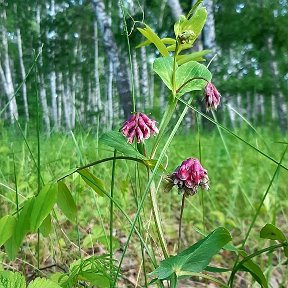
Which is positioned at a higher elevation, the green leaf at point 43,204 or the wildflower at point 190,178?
the wildflower at point 190,178

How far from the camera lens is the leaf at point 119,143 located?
28.5 inches

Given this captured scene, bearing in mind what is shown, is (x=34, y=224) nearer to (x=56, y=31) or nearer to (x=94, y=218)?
(x=94, y=218)

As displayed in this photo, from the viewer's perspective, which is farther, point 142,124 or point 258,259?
point 258,259

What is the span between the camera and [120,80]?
12312mm

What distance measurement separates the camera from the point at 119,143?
0.73m

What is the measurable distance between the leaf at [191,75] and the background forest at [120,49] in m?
6.81

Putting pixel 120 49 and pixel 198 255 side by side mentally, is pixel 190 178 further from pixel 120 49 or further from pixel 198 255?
pixel 120 49

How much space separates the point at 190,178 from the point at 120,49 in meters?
21.2

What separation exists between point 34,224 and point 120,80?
463 inches

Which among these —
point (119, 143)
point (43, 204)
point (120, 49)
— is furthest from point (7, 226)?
point (120, 49)

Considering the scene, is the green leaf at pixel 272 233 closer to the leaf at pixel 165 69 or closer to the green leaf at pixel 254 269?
the green leaf at pixel 254 269

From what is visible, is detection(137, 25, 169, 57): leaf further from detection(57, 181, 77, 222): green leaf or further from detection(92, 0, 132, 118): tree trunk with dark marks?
detection(92, 0, 132, 118): tree trunk with dark marks

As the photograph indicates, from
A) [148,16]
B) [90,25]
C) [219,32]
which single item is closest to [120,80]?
[219,32]

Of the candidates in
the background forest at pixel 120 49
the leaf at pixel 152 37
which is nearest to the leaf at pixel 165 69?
the leaf at pixel 152 37
